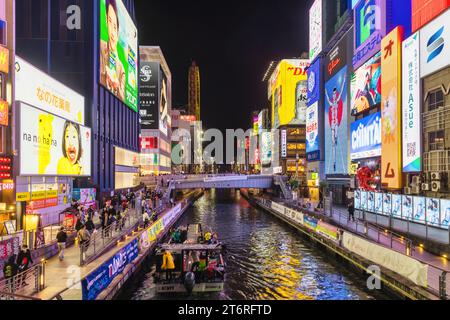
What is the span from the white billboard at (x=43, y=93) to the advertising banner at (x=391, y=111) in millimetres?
29883

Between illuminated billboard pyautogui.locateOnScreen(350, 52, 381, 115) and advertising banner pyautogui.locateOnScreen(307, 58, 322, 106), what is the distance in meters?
22.0

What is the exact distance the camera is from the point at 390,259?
19.3 metres

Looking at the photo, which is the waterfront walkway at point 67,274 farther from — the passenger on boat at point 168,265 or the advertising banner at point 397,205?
the advertising banner at point 397,205

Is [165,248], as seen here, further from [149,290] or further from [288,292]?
[288,292]

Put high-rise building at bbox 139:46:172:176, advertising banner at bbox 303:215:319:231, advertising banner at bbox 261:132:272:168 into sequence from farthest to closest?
advertising banner at bbox 261:132:272:168
high-rise building at bbox 139:46:172:176
advertising banner at bbox 303:215:319:231

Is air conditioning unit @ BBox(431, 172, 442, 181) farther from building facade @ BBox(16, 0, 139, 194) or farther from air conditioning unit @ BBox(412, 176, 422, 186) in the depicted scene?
building facade @ BBox(16, 0, 139, 194)

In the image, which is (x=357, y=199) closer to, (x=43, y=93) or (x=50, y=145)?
(x=50, y=145)

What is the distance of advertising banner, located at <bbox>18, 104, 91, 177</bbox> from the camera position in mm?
27263

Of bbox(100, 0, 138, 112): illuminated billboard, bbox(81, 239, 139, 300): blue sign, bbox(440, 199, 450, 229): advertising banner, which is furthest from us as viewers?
bbox(100, 0, 138, 112): illuminated billboard

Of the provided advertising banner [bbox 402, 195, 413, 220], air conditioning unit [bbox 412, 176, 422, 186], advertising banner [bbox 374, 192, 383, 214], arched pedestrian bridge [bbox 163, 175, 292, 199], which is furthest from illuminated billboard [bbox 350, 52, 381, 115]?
arched pedestrian bridge [bbox 163, 175, 292, 199]

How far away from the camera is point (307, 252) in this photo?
3225 cm

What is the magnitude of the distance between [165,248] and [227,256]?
10.8 metres

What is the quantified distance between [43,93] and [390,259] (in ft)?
89.1
